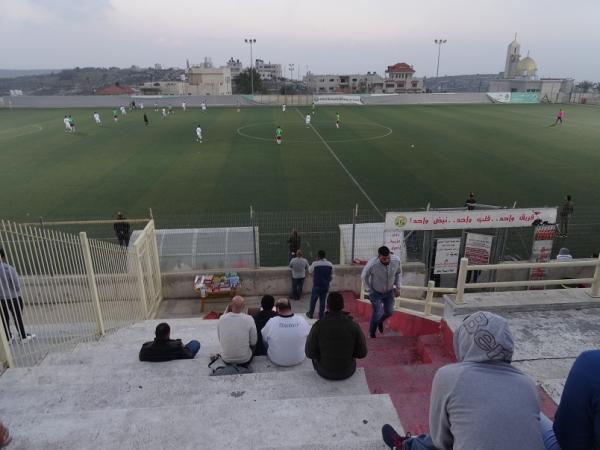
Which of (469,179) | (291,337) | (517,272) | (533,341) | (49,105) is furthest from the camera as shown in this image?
(49,105)

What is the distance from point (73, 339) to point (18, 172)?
20.5 m

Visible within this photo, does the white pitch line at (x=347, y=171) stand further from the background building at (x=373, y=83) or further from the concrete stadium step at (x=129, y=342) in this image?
the background building at (x=373, y=83)

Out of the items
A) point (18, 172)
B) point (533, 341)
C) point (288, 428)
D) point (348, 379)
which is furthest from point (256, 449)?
point (18, 172)

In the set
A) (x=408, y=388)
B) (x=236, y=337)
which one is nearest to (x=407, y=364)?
(x=408, y=388)

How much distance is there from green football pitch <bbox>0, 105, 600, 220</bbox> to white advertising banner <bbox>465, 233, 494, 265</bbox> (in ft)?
19.6

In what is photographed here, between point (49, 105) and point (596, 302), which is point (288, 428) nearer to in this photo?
point (596, 302)

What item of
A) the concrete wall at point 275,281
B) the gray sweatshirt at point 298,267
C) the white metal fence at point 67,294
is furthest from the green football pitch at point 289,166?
the white metal fence at point 67,294

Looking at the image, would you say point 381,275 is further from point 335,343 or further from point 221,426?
point 221,426

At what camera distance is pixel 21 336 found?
6.74 m

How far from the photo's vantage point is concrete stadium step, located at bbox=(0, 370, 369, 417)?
4605mm

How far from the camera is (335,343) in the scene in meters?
4.63

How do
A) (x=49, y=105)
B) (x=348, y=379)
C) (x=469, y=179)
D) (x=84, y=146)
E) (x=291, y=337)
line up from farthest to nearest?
(x=49, y=105) < (x=84, y=146) < (x=469, y=179) < (x=291, y=337) < (x=348, y=379)

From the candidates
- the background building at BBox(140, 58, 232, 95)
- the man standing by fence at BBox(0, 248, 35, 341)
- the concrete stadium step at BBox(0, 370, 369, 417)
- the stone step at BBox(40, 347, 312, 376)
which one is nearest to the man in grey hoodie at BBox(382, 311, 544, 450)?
the concrete stadium step at BBox(0, 370, 369, 417)

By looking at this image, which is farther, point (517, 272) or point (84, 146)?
point (84, 146)
